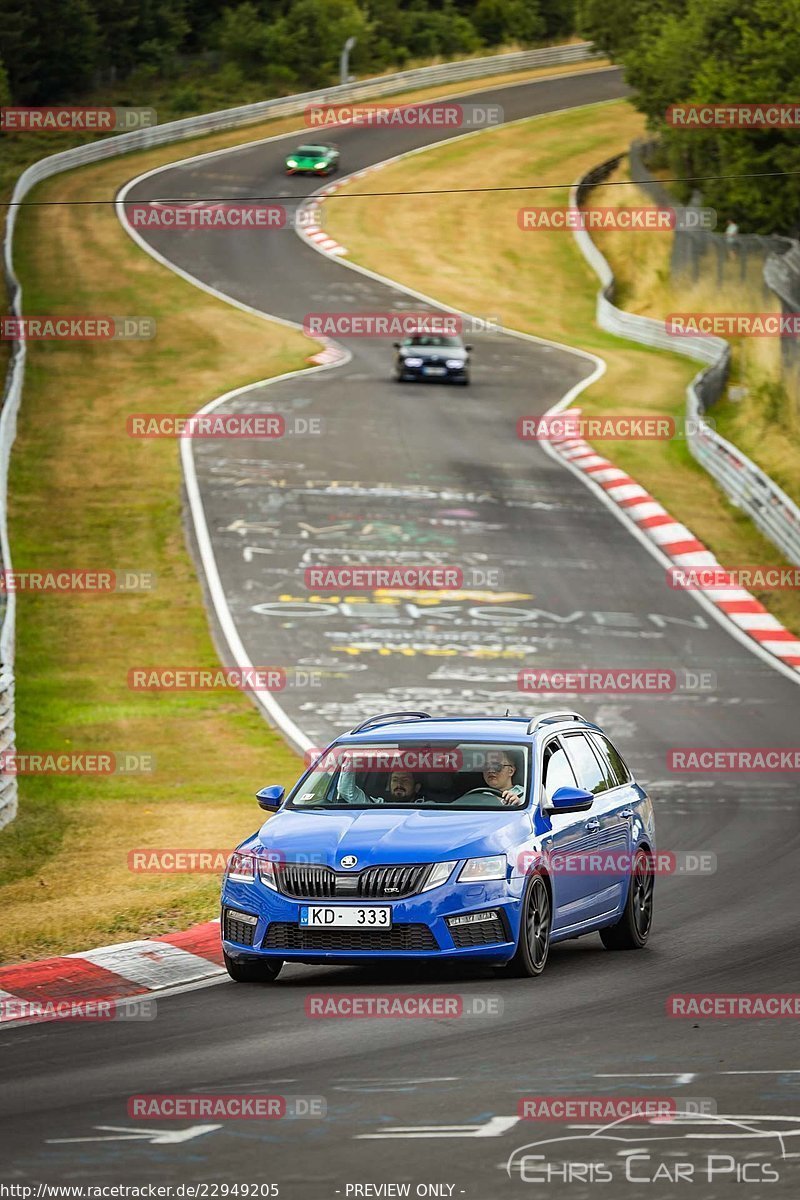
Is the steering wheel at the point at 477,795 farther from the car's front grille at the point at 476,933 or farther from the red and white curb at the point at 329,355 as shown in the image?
the red and white curb at the point at 329,355

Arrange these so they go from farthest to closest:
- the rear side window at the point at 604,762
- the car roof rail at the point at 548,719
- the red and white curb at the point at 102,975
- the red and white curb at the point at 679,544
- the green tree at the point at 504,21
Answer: the green tree at the point at 504,21, the red and white curb at the point at 679,544, the rear side window at the point at 604,762, the car roof rail at the point at 548,719, the red and white curb at the point at 102,975

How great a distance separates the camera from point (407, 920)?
34.9 feet

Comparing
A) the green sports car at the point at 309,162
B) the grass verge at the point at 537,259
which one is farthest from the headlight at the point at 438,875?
the green sports car at the point at 309,162

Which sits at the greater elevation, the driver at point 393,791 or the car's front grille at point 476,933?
the driver at point 393,791

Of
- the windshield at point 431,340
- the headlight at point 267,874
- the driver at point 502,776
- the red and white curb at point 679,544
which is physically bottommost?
the windshield at point 431,340

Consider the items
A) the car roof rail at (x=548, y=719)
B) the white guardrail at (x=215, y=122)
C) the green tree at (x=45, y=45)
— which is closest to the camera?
the car roof rail at (x=548, y=719)

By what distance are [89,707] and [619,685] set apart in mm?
6609

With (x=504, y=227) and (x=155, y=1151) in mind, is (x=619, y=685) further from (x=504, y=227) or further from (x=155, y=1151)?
(x=504, y=227)

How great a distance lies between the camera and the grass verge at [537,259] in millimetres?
37125

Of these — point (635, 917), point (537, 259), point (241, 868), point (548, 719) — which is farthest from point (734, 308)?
point (241, 868)

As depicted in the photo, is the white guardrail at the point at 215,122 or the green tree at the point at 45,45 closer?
the white guardrail at the point at 215,122

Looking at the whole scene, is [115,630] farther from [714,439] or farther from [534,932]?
[534,932]

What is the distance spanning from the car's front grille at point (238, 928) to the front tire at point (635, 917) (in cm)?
257

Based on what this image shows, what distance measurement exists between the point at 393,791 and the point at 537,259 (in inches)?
2149
